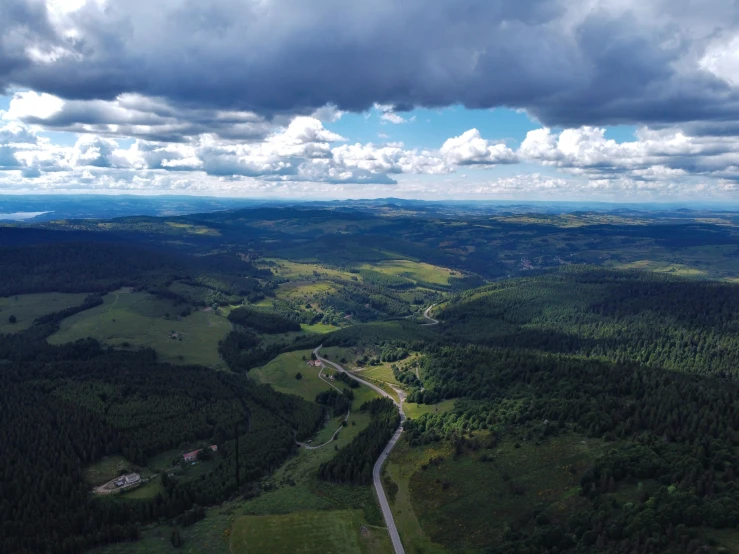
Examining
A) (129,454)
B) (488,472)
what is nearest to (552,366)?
(488,472)

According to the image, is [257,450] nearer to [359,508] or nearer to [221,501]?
[221,501]

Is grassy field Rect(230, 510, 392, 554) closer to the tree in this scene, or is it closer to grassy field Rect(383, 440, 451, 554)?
grassy field Rect(383, 440, 451, 554)

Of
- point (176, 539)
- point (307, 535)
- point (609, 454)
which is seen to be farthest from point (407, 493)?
point (176, 539)

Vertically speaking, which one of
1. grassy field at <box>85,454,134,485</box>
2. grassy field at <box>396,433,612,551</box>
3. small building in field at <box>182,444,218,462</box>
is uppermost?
grassy field at <box>396,433,612,551</box>

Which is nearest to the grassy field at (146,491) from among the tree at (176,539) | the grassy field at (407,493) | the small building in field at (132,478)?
the small building in field at (132,478)

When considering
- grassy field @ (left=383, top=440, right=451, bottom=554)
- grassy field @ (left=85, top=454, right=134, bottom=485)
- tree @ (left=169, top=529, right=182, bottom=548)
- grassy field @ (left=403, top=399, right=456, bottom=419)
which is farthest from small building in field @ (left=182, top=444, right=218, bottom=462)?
grassy field @ (left=403, top=399, right=456, bottom=419)

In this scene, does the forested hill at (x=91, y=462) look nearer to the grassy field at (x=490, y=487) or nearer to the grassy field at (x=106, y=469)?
the grassy field at (x=106, y=469)
